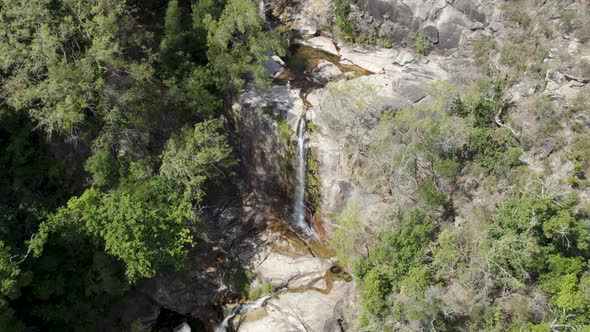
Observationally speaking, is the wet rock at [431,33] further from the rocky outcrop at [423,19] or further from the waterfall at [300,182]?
the waterfall at [300,182]

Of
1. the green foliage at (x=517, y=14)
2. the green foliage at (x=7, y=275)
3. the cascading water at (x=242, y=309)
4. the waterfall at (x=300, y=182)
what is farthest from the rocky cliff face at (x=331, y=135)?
the green foliage at (x=7, y=275)

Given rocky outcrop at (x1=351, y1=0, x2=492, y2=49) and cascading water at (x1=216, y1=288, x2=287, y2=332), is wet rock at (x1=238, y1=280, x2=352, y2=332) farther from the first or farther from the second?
rocky outcrop at (x1=351, y1=0, x2=492, y2=49)

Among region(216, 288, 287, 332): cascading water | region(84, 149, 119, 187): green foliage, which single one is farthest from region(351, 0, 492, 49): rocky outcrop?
region(84, 149, 119, 187): green foliage

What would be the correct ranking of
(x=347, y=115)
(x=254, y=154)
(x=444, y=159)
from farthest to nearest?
(x=254, y=154) → (x=347, y=115) → (x=444, y=159)

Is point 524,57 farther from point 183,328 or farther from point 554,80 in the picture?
point 183,328

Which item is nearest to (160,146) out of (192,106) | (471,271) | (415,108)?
(192,106)

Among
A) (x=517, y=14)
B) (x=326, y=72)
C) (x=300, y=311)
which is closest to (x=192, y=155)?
(x=300, y=311)

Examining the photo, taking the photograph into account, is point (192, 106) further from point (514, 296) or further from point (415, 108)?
point (514, 296)
